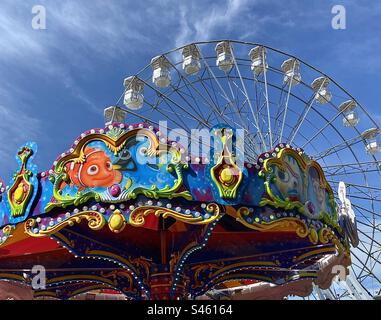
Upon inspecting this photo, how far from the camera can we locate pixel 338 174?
2084 centimetres

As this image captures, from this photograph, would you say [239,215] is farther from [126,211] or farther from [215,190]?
[126,211]

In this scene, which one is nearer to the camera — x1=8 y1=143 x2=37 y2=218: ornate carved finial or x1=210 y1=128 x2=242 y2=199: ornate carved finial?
x1=210 y1=128 x2=242 y2=199: ornate carved finial

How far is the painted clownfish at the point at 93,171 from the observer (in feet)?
34.0

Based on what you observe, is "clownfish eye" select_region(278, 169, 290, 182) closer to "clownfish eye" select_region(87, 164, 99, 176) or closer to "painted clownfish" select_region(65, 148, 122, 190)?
"painted clownfish" select_region(65, 148, 122, 190)

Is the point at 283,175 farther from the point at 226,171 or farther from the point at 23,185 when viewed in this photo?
the point at 23,185

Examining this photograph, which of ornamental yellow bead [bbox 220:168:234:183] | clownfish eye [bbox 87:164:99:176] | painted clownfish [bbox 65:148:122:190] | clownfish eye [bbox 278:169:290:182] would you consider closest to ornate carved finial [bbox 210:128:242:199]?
ornamental yellow bead [bbox 220:168:234:183]

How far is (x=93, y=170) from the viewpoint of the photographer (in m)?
10.5

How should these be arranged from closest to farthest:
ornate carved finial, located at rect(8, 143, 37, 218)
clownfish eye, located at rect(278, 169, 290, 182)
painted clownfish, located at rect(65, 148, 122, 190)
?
painted clownfish, located at rect(65, 148, 122, 190), ornate carved finial, located at rect(8, 143, 37, 218), clownfish eye, located at rect(278, 169, 290, 182)

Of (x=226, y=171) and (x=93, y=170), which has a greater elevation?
(x=93, y=170)

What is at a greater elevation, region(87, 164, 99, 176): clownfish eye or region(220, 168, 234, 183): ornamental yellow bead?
region(87, 164, 99, 176): clownfish eye

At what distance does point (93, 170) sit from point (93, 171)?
3 cm

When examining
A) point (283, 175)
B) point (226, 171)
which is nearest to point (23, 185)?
point (226, 171)

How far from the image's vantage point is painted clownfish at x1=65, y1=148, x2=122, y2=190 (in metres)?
10.4

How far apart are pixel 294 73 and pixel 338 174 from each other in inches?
173
